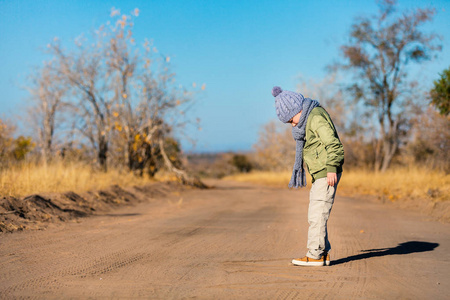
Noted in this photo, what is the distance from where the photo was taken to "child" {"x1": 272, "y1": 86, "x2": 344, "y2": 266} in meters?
4.34

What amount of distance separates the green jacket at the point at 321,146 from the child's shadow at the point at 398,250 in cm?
114

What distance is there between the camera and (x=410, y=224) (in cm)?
810

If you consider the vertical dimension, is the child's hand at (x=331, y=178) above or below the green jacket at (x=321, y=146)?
below

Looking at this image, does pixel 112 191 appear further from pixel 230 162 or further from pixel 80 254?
pixel 230 162

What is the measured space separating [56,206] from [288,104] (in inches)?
206

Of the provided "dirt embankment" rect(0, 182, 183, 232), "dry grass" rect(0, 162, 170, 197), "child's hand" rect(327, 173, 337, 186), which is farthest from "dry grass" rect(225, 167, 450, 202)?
"dry grass" rect(0, 162, 170, 197)

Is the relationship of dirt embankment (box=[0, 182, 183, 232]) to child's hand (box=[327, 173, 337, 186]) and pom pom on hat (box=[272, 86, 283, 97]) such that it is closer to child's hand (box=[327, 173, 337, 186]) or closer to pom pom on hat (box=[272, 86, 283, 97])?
pom pom on hat (box=[272, 86, 283, 97])

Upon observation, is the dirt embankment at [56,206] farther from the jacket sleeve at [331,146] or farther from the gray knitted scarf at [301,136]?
the jacket sleeve at [331,146]

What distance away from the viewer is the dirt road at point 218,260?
3566mm

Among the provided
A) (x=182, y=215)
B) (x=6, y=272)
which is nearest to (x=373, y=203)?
(x=182, y=215)

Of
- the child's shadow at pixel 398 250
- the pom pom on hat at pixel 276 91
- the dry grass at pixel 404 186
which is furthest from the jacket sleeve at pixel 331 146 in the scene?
the dry grass at pixel 404 186

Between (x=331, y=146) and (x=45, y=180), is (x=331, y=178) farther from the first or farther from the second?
(x=45, y=180)

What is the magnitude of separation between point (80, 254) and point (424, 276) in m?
3.68

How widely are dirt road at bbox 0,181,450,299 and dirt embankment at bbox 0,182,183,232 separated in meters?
0.37
